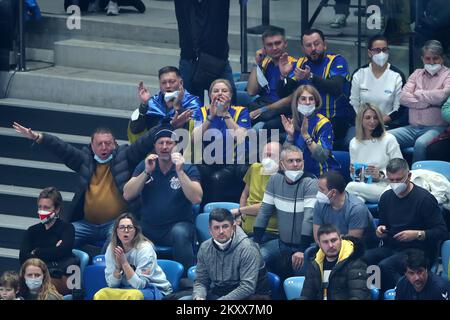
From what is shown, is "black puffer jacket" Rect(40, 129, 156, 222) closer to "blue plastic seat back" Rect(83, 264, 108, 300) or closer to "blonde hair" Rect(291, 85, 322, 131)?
"blue plastic seat back" Rect(83, 264, 108, 300)

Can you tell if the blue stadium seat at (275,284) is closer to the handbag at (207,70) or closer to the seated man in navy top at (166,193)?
the seated man in navy top at (166,193)

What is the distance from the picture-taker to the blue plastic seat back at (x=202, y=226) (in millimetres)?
10533

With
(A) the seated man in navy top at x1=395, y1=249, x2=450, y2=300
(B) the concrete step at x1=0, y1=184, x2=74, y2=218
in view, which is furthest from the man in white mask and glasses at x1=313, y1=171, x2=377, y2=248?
(B) the concrete step at x1=0, y1=184, x2=74, y2=218

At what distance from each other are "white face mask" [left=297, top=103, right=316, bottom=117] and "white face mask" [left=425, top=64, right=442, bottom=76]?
103cm

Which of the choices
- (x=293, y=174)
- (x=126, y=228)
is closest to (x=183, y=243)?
(x=126, y=228)

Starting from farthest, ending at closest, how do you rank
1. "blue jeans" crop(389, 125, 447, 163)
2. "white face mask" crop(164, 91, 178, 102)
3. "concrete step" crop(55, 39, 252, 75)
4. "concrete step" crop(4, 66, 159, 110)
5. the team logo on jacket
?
"concrete step" crop(55, 39, 252, 75)
"concrete step" crop(4, 66, 159, 110)
"white face mask" crop(164, 91, 178, 102)
"blue jeans" crop(389, 125, 447, 163)
the team logo on jacket

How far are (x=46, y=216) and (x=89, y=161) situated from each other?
2.40 ft

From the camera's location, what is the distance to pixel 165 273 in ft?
33.3

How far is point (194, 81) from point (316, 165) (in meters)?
1.61

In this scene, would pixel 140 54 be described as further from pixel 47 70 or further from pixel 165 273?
pixel 165 273

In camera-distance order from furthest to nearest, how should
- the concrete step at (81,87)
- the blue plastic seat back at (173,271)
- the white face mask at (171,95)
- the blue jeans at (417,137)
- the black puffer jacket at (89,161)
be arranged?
the concrete step at (81,87)
the white face mask at (171,95)
the black puffer jacket at (89,161)
the blue jeans at (417,137)
the blue plastic seat back at (173,271)

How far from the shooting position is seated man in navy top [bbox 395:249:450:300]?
9289 millimetres

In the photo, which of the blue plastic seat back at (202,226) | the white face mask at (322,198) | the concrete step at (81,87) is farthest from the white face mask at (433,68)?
the concrete step at (81,87)

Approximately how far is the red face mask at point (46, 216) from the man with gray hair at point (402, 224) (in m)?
2.48
